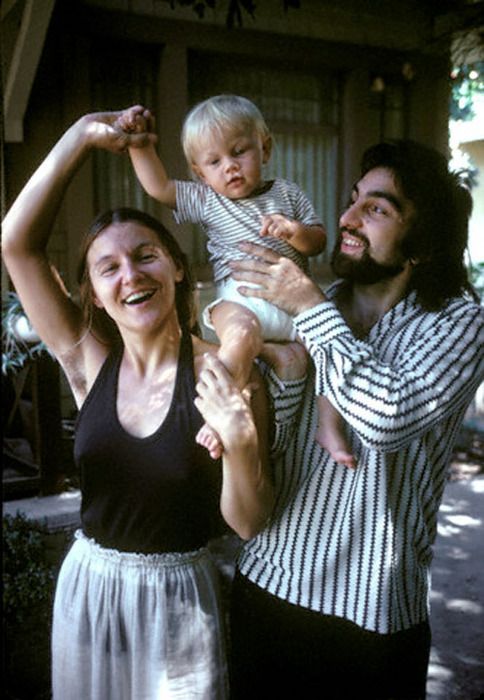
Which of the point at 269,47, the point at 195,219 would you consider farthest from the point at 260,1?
the point at 195,219

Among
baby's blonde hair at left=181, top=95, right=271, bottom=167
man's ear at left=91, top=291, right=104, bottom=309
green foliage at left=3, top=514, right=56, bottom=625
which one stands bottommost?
green foliage at left=3, top=514, right=56, bottom=625

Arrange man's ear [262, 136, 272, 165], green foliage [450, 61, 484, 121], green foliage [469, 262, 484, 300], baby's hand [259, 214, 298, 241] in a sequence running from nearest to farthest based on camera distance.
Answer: baby's hand [259, 214, 298, 241] → man's ear [262, 136, 272, 165] → green foliage [469, 262, 484, 300] → green foliage [450, 61, 484, 121]

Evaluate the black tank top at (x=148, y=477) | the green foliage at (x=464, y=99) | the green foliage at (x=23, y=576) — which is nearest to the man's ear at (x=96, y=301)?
the black tank top at (x=148, y=477)

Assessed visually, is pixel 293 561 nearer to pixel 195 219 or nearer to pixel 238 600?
pixel 238 600

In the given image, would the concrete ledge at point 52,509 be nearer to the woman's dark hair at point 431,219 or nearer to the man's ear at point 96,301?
the man's ear at point 96,301

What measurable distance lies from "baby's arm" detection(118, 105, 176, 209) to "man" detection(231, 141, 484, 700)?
41cm

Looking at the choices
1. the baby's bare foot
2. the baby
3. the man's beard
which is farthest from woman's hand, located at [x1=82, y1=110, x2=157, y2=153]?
the baby's bare foot

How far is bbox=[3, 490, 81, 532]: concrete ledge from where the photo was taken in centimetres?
421

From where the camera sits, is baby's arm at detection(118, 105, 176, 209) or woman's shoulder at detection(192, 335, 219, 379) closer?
baby's arm at detection(118, 105, 176, 209)

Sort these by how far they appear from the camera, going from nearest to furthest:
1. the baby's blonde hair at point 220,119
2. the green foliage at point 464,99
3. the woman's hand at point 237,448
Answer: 1. the woman's hand at point 237,448
2. the baby's blonde hair at point 220,119
3. the green foliage at point 464,99

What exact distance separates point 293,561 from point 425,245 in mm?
887

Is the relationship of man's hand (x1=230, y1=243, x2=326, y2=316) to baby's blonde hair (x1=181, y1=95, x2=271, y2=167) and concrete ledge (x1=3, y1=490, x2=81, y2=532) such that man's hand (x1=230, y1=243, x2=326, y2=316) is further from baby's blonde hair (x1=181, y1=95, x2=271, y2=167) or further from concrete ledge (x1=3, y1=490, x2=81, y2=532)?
concrete ledge (x1=3, y1=490, x2=81, y2=532)

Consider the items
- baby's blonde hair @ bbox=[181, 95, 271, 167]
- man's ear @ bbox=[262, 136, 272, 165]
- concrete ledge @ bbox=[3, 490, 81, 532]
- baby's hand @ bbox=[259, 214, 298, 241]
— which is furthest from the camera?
concrete ledge @ bbox=[3, 490, 81, 532]

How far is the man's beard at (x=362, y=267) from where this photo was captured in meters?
1.81
